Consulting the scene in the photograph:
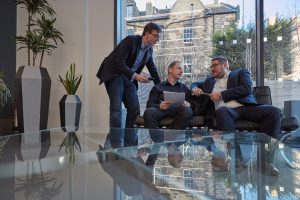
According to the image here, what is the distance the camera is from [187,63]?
4180mm

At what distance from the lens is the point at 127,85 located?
325 cm

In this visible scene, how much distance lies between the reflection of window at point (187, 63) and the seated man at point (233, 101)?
78 cm

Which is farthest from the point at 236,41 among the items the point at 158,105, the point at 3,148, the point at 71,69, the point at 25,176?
the point at 25,176

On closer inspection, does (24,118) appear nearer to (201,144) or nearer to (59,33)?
(59,33)

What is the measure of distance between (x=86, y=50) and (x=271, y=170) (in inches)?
152

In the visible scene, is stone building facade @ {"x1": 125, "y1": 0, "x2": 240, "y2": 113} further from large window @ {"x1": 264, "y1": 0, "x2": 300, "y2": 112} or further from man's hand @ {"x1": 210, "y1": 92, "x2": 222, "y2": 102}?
man's hand @ {"x1": 210, "y1": 92, "x2": 222, "y2": 102}

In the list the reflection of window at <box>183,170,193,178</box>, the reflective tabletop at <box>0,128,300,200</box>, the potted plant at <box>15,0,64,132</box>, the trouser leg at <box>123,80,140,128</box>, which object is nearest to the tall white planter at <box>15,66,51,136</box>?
the potted plant at <box>15,0,64,132</box>

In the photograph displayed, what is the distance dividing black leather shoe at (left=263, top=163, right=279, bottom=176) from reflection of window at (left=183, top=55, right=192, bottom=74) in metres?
3.22

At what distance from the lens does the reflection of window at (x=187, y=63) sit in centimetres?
416

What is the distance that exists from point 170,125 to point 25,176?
86.8 inches

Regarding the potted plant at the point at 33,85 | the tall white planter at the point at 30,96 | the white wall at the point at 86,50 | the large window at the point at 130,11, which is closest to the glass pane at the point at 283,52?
the large window at the point at 130,11

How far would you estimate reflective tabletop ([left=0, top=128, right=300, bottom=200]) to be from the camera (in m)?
0.71

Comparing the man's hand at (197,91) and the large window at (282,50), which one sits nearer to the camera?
the man's hand at (197,91)

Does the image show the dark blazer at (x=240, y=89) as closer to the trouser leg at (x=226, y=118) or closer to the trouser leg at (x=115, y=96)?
the trouser leg at (x=226, y=118)
